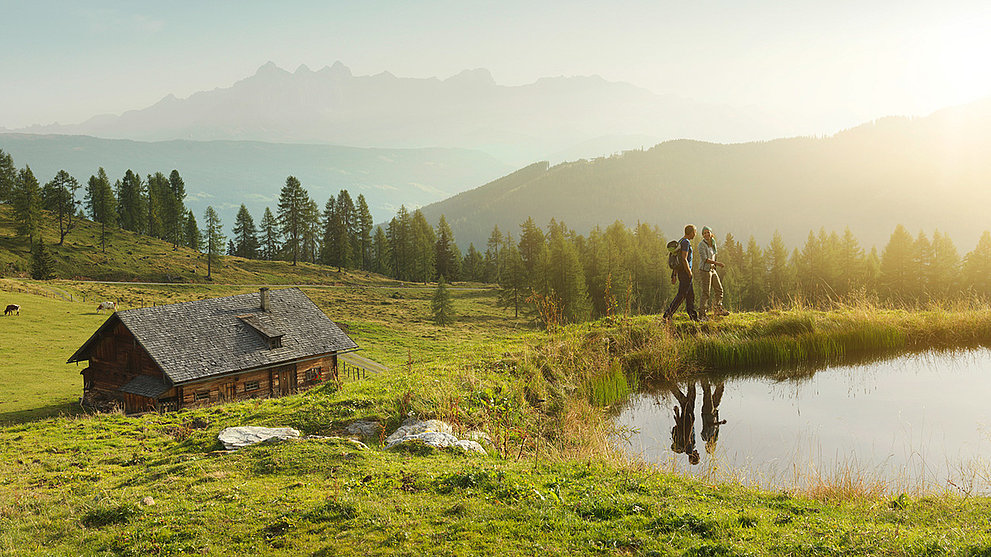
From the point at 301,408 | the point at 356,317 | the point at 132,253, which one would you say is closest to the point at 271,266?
the point at 132,253

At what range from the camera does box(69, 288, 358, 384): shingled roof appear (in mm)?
29375

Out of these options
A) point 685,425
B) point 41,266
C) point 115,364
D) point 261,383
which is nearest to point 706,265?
point 685,425

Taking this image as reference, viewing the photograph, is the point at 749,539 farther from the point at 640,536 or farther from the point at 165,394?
the point at 165,394

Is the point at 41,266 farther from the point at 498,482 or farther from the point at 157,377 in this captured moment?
the point at 498,482

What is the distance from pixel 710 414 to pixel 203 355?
28.3 meters

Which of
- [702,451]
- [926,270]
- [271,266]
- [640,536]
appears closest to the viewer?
[640,536]

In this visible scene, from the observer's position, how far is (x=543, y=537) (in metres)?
5.38

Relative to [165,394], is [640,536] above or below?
above

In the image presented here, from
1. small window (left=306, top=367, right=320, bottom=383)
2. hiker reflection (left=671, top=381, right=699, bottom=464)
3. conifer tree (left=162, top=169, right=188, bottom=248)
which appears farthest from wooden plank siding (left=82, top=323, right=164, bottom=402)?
conifer tree (left=162, top=169, right=188, bottom=248)

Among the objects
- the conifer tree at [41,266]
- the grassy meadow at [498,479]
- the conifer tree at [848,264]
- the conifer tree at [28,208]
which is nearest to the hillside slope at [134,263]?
the conifer tree at [28,208]

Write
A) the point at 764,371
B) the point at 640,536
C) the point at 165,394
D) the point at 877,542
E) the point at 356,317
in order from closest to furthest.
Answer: the point at 877,542 → the point at 640,536 → the point at 764,371 → the point at 165,394 → the point at 356,317

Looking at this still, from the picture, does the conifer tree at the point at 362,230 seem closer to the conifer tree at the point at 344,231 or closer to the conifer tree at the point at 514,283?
the conifer tree at the point at 344,231

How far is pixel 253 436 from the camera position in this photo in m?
10.3

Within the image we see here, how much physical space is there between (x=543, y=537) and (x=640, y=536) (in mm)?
965
